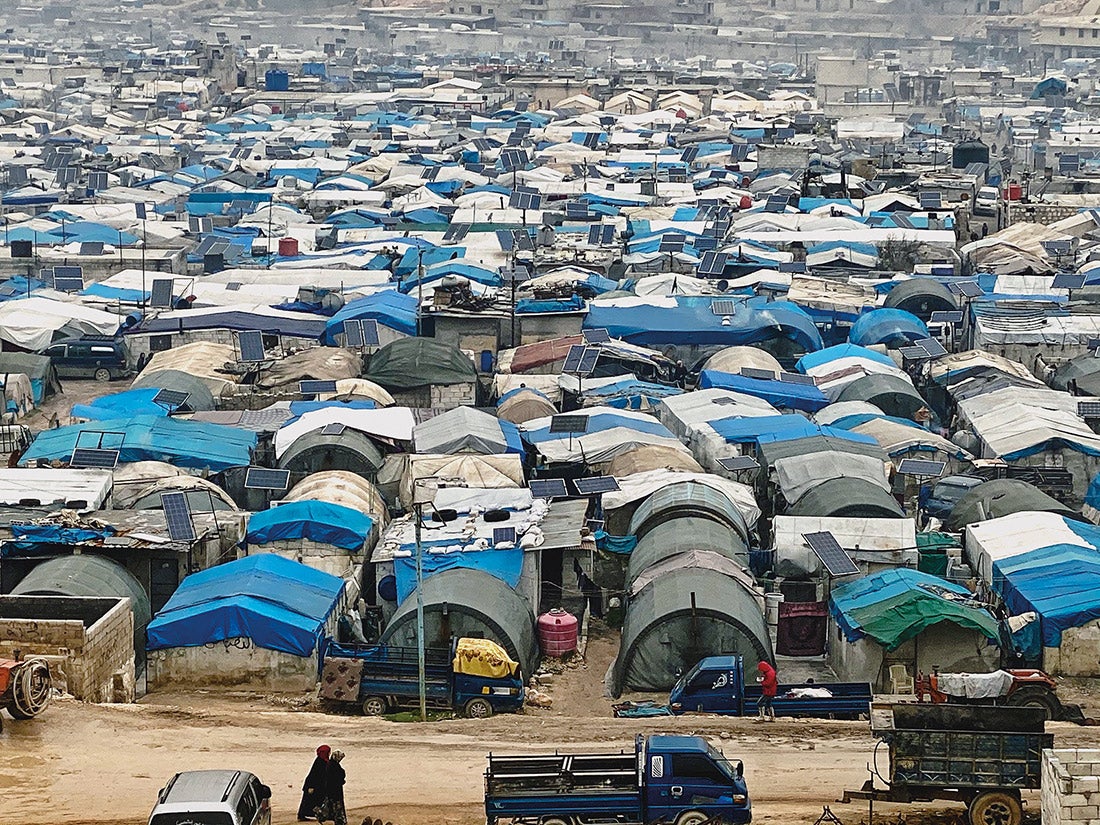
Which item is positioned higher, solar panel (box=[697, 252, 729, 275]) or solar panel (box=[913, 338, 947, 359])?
solar panel (box=[913, 338, 947, 359])

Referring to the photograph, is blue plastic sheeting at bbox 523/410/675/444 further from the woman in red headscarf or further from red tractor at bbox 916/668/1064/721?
the woman in red headscarf

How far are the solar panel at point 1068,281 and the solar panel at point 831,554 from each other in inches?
575

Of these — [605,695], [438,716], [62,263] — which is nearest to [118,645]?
[438,716]

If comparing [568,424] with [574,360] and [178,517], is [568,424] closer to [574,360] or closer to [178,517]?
[574,360]

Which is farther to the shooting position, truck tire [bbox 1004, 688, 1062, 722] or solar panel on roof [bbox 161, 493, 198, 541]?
solar panel on roof [bbox 161, 493, 198, 541]

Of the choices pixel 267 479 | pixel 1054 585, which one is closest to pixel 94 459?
pixel 267 479

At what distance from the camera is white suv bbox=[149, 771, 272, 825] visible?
9.71 m

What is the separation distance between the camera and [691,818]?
10.6 metres

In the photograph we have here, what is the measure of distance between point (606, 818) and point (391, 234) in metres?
28.8

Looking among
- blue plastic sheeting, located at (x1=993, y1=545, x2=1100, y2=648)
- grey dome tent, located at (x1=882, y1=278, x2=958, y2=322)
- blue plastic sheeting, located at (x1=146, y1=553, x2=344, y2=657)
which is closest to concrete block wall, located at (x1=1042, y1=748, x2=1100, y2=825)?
blue plastic sheeting, located at (x1=993, y1=545, x2=1100, y2=648)

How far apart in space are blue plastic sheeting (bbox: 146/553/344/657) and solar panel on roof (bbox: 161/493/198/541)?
1.70ft

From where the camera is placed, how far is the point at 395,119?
70.3 meters

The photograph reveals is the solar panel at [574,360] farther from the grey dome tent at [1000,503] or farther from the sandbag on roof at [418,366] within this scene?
the grey dome tent at [1000,503]

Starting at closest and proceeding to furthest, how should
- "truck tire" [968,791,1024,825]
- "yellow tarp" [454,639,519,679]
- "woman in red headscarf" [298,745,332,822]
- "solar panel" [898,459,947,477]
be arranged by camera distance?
"truck tire" [968,791,1024,825], "woman in red headscarf" [298,745,332,822], "yellow tarp" [454,639,519,679], "solar panel" [898,459,947,477]
